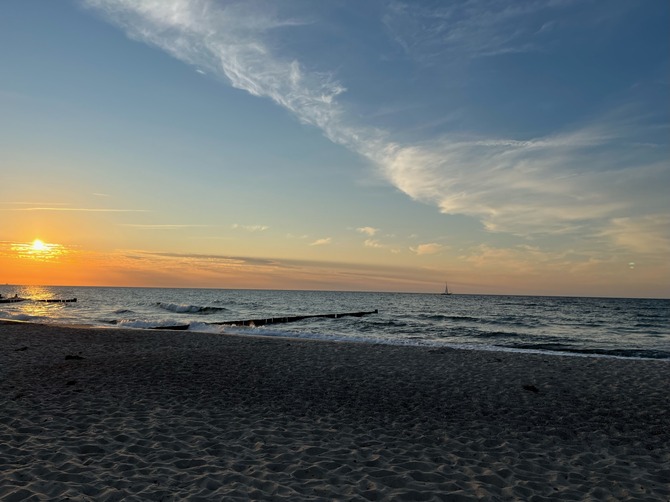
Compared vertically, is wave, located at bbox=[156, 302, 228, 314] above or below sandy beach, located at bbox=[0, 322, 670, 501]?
below

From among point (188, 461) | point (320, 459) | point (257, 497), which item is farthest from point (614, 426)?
point (188, 461)

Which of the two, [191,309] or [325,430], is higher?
[325,430]

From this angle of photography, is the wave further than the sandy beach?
Yes

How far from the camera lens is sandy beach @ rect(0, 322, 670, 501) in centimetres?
658

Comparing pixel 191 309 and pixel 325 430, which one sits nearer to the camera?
pixel 325 430

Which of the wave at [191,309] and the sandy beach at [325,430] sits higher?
the sandy beach at [325,430]

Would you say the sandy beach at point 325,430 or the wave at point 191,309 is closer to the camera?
the sandy beach at point 325,430

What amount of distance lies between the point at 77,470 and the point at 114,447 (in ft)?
3.43

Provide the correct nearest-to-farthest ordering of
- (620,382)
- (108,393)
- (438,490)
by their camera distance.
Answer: (438,490) → (108,393) → (620,382)

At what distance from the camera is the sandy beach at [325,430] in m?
6.58

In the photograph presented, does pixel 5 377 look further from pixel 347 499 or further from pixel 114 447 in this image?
pixel 347 499

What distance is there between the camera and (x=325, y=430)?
9.34 m

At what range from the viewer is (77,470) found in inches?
268

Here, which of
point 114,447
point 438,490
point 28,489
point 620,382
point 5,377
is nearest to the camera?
point 28,489
